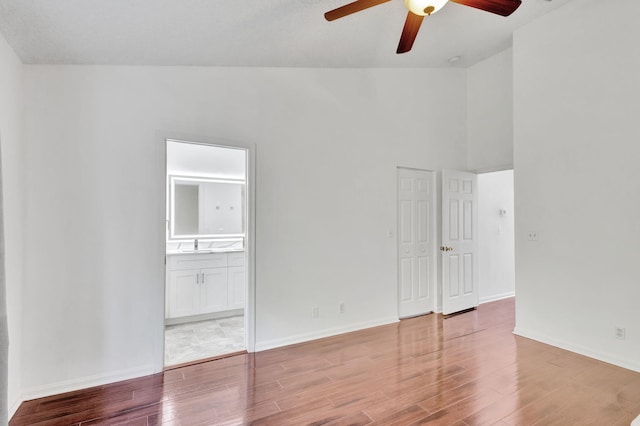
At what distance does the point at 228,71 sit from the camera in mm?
3193

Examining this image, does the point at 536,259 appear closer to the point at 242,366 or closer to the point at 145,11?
the point at 242,366

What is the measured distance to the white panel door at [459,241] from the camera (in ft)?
14.9

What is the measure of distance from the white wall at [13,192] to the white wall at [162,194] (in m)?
0.10

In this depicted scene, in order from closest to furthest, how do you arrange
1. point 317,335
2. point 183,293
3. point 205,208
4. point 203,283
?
point 317,335 → point 183,293 → point 203,283 → point 205,208

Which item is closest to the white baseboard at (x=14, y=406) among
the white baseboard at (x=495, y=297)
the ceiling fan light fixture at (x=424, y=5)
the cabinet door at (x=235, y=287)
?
the cabinet door at (x=235, y=287)

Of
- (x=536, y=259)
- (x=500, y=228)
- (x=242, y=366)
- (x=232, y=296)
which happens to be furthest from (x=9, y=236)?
(x=500, y=228)

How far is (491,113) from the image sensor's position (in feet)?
15.0

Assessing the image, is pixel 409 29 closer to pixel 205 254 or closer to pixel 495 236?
pixel 205 254

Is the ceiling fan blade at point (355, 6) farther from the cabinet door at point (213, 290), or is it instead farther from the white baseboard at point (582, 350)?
the white baseboard at point (582, 350)

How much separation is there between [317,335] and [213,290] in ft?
5.23

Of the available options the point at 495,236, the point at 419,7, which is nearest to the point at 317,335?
the point at 419,7

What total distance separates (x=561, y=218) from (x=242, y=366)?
365 cm

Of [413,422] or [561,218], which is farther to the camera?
[561,218]

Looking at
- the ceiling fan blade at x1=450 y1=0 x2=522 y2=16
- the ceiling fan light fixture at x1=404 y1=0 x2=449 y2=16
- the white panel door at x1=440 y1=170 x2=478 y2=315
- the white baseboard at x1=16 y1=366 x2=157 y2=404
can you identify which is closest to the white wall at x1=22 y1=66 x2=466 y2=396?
the white baseboard at x1=16 y1=366 x2=157 y2=404
